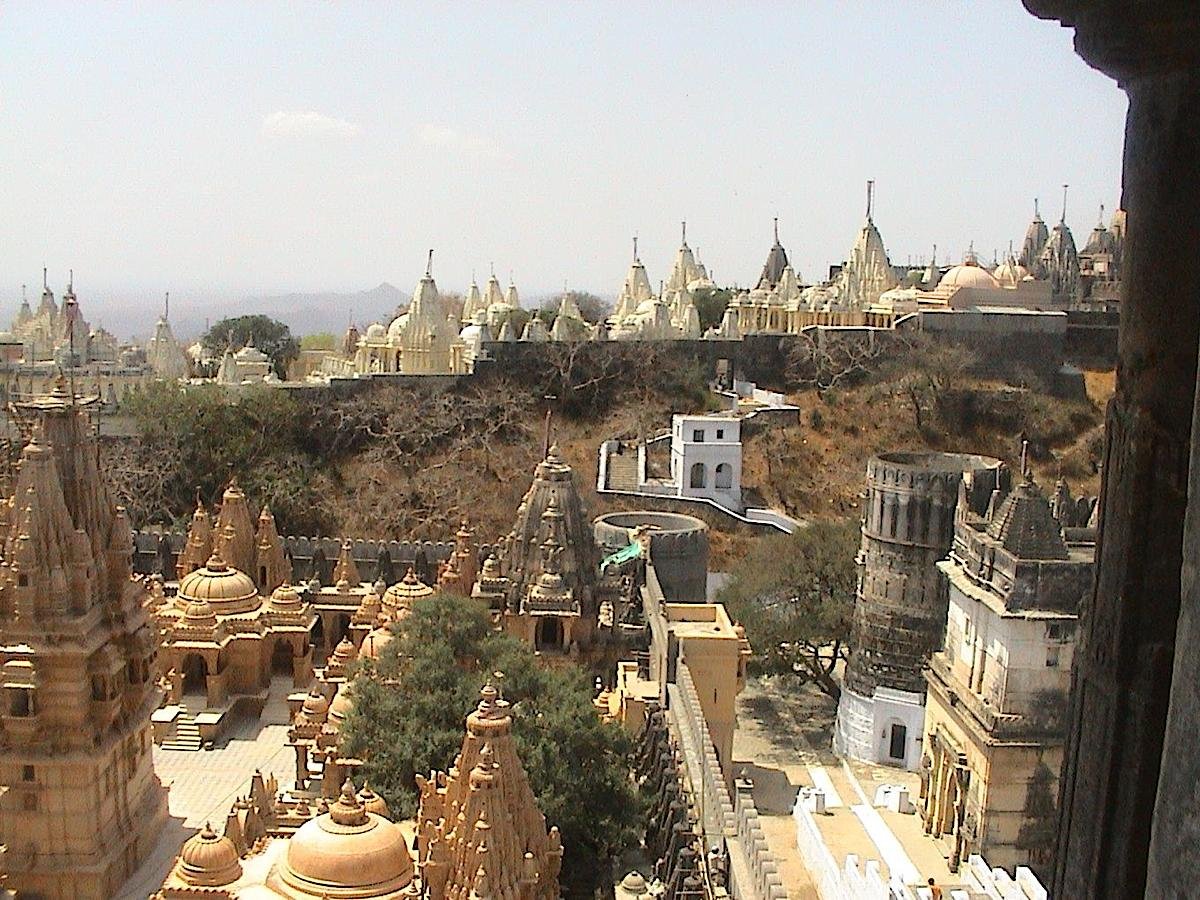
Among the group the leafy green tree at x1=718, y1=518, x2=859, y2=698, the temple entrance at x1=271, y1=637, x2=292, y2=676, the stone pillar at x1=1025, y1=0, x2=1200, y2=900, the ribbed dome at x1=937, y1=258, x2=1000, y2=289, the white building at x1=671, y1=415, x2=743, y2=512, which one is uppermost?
the ribbed dome at x1=937, y1=258, x2=1000, y2=289

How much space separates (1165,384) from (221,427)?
112 ft

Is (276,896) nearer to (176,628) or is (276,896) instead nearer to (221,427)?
(176,628)

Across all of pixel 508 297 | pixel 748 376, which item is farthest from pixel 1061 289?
pixel 508 297

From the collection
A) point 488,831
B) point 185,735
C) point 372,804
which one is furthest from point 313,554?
point 488,831

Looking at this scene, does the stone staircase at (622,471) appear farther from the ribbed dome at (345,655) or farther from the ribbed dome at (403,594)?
the ribbed dome at (345,655)

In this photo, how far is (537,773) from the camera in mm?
12797

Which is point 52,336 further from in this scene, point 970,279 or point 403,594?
point 970,279

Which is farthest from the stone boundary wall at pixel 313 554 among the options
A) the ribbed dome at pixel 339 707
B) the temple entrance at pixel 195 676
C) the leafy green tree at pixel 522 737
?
the leafy green tree at pixel 522 737

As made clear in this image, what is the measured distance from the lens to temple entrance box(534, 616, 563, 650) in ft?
61.1

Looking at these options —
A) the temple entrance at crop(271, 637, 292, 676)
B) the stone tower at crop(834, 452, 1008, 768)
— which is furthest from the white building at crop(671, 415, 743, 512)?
the temple entrance at crop(271, 637, 292, 676)

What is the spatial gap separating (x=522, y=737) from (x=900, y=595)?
973 cm

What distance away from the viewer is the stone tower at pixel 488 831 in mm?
9781

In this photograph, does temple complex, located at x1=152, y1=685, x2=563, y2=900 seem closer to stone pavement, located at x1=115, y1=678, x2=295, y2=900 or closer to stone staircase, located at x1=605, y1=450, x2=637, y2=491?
stone pavement, located at x1=115, y1=678, x2=295, y2=900

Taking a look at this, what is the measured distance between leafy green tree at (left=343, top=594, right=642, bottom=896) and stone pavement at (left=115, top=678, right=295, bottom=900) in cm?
303
